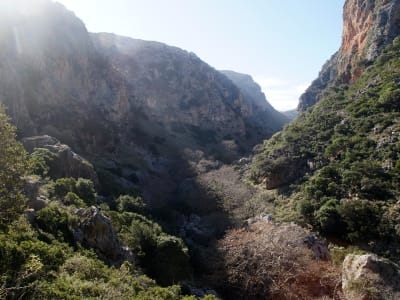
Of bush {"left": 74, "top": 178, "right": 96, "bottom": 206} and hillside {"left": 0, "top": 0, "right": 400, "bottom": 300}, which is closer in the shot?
hillside {"left": 0, "top": 0, "right": 400, "bottom": 300}

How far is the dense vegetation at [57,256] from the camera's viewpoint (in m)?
9.43

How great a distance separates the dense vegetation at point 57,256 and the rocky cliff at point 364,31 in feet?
152

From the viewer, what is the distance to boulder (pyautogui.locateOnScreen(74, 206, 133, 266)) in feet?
59.1

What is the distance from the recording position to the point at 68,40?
192ft

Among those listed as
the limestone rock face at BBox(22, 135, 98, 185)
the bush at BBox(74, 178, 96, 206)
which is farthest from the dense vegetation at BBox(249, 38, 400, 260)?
the limestone rock face at BBox(22, 135, 98, 185)

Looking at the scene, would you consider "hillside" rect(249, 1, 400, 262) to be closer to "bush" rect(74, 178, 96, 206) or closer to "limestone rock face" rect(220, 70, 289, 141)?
"bush" rect(74, 178, 96, 206)

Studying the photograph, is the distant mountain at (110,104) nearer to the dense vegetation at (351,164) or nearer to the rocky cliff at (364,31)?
the dense vegetation at (351,164)

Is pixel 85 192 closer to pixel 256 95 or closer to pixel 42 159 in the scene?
pixel 42 159

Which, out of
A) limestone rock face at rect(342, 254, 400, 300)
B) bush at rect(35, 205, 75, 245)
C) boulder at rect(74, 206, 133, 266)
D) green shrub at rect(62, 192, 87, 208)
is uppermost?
limestone rock face at rect(342, 254, 400, 300)

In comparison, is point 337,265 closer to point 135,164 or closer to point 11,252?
point 11,252

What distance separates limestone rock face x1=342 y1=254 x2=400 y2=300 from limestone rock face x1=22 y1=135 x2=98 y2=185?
25.0m

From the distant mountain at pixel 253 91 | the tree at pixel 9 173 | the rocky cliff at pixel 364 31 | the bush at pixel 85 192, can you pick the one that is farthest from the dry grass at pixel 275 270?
the distant mountain at pixel 253 91

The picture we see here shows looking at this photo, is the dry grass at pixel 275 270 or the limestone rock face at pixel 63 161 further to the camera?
the limestone rock face at pixel 63 161

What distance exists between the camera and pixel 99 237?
1828cm
